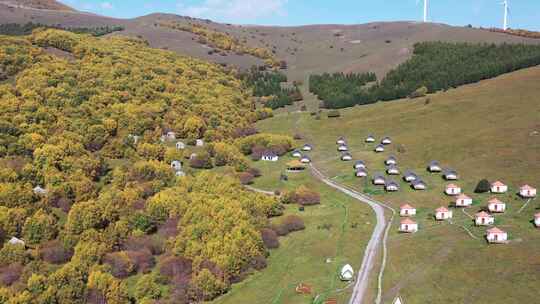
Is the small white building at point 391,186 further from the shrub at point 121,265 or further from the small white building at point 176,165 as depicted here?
the shrub at point 121,265

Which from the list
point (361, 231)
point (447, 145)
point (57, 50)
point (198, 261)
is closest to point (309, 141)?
point (447, 145)

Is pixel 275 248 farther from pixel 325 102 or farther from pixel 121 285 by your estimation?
pixel 325 102

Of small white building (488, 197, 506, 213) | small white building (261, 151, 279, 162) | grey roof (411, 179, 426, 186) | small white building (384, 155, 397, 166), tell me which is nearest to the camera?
small white building (488, 197, 506, 213)

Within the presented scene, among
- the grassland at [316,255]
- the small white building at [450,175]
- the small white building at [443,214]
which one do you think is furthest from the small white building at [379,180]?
the small white building at [443,214]

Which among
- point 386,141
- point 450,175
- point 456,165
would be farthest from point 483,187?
point 386,141

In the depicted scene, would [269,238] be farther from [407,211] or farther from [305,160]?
[305,160]

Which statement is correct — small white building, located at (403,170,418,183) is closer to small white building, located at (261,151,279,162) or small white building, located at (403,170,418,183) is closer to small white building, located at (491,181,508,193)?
small white building, located at (491,181,508,193)

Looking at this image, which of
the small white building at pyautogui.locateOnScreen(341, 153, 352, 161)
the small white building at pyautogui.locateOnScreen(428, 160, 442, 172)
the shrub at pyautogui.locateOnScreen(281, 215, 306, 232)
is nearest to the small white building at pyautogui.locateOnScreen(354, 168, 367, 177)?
the small white building at pyautogui.locateOnScreen(341, 153, 352, 161)
